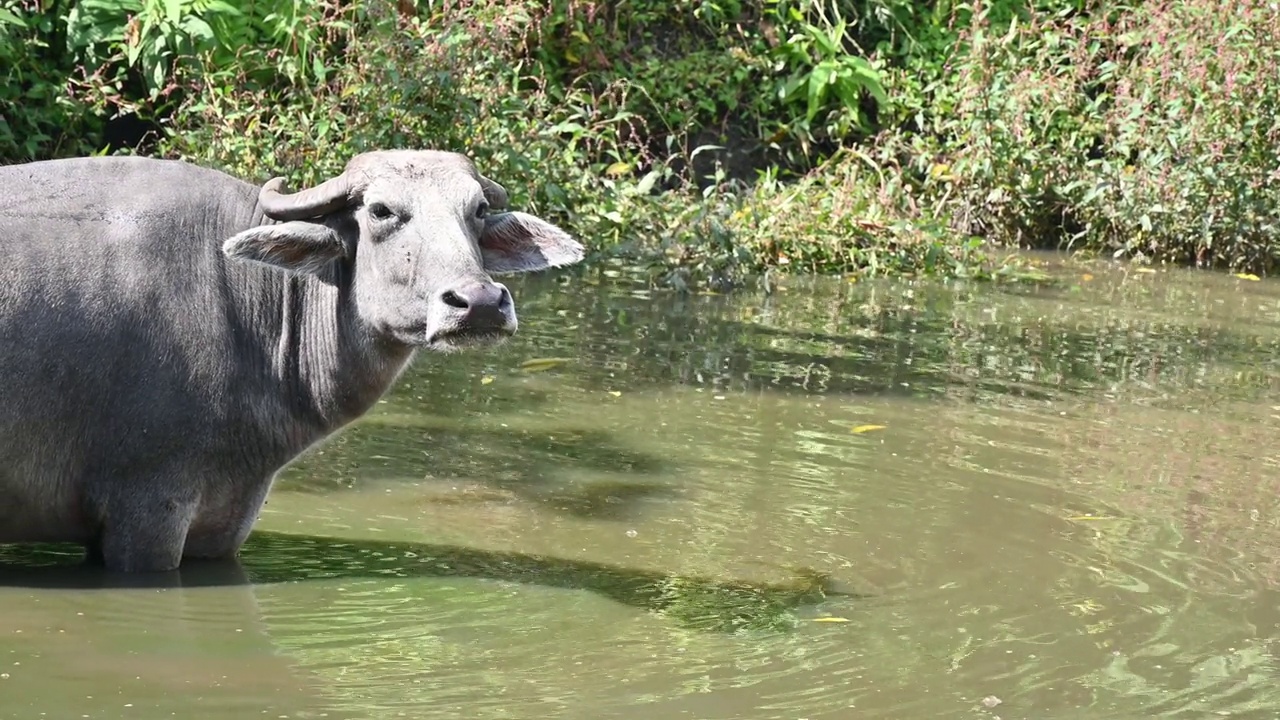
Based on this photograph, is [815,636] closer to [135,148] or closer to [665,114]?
[135,148]

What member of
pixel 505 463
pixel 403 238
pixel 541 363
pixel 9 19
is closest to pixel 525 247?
pixel 403 238

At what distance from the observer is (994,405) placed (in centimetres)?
917

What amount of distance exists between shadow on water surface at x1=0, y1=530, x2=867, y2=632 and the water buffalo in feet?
0.36

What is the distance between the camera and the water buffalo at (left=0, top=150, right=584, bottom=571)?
5496 mm

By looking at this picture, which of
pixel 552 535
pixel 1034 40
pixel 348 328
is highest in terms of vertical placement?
pixel 1034 40

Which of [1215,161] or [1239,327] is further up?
[1215,161]

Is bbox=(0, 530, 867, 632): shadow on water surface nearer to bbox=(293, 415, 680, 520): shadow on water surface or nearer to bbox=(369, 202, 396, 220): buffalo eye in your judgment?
bbox=(293, 415, 680, 520): shadow on water surface

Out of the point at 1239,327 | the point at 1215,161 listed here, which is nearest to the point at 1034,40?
the point at 1215,161

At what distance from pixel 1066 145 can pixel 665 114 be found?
134 inches

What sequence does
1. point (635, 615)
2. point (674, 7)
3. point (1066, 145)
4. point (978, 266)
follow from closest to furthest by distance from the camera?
point (635, 615)
point (978, 266)
point (1066, 145)
point (674, 7)

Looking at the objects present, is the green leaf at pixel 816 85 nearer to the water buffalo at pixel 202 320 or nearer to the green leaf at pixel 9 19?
the green leaf at pixel 9 19

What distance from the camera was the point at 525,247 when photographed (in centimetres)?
611

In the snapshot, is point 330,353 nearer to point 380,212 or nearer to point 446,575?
point 380,212

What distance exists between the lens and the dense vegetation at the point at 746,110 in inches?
476
